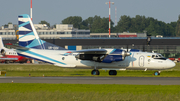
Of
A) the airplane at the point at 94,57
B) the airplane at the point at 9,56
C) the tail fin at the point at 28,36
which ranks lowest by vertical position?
the airplane at the point at 9,56

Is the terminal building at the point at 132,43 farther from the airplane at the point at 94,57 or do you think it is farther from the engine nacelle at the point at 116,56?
the engine nacelle at the point at 116,56

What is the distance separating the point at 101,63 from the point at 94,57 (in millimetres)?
1549

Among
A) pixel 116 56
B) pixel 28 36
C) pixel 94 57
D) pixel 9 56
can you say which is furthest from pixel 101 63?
pixel 9 56

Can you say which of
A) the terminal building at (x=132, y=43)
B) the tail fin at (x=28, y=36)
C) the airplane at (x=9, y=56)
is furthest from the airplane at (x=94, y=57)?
the terminal building at (x=132, y=43)

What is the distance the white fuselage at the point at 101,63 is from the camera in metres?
39.3

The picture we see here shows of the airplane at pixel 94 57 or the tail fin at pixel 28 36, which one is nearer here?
the airplane at pixel 94 57

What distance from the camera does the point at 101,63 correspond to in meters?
41.0

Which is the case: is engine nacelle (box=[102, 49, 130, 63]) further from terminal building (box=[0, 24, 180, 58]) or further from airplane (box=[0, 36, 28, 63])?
terminal building (box=[0, 24, 180, 58])

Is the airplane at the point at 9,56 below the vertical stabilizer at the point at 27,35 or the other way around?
below

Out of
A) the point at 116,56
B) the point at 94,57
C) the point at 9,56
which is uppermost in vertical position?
the point at 116,56

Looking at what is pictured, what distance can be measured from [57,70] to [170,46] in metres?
53.5

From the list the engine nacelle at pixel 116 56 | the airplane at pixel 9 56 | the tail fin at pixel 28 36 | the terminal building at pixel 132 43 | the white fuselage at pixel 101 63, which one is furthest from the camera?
the terminal building at pixel 132 43

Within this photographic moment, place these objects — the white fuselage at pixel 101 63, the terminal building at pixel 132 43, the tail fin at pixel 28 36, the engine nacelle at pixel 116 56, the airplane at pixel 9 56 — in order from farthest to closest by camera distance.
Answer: the terminal building at pixel 132 43, the airplane at pixel 9 56, the tail fin at pixel 28 36, the white fuselage at pixel 101 63, the engine nacelle at pixel 116 56

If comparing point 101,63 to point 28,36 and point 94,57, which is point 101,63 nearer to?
point 94,57
